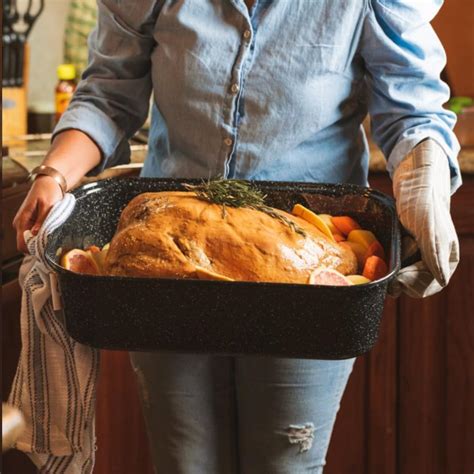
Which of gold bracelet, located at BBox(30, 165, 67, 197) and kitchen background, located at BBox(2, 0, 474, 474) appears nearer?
gold bracelet, located at BBox(30, 165, 67, 197)

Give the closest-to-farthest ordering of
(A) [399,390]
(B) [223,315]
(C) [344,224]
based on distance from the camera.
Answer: (B) [223,315] < (C) [344,224] < (A) [399,390]

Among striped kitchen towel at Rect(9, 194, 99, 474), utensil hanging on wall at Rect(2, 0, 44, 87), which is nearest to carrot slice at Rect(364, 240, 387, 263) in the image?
striped kitchen towel at Rect(9, 194, 99, 474)

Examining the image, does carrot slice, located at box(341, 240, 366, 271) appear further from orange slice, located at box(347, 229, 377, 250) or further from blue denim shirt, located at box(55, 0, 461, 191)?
blue denim shirt, located at box(55, 0, 461, 191)

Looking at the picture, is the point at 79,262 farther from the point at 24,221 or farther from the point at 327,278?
the point at 327,278

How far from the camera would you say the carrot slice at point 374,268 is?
3.44ft

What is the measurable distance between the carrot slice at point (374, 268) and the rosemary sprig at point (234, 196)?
0.09 metres

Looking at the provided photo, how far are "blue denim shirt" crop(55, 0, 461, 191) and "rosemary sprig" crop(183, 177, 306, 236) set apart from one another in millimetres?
130

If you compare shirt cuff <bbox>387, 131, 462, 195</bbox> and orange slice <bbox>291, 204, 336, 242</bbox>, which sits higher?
shirt cuff <bbox>387, 131, 462, 195</bbox>

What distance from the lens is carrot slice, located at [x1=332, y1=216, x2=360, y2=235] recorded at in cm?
116

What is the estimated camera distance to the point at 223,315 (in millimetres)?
949

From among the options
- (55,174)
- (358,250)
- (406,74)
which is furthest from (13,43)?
(358,250)

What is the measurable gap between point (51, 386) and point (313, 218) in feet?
1.45

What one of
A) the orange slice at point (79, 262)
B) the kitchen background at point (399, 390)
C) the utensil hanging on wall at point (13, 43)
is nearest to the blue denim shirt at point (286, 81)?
the orange slice at point (79, 262)

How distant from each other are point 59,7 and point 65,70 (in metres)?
0.46
